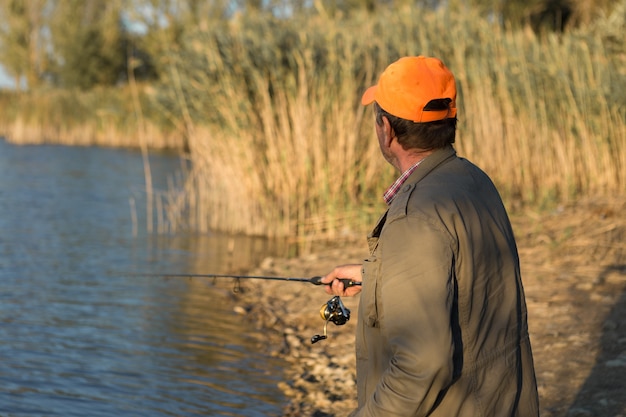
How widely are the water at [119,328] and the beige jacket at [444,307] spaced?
335 centimetres

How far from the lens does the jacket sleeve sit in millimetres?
2232

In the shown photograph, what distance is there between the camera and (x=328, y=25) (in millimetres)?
12398

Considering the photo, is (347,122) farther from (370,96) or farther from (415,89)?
(415,89)

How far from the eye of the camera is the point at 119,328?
25.3 ft

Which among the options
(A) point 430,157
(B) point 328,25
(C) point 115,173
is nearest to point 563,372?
(A) point 430,157

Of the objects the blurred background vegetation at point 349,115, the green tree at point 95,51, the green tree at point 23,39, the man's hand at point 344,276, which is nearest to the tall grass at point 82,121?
the green tree at point 95,51

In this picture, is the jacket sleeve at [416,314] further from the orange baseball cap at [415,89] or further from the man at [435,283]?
the orange baseball cap at [415,89]

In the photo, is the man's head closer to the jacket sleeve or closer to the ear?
the ear

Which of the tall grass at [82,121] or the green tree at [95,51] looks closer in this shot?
the tall grass at [82,121]

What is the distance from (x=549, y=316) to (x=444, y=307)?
15.6ft

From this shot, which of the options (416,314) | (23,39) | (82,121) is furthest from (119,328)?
(23,39)

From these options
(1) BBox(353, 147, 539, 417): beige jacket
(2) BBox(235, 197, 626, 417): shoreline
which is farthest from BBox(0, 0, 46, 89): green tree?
(1) BBox(353, 147, 539, 417): beige jacket

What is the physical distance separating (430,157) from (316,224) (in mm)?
9106

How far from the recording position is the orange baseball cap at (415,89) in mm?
2443
